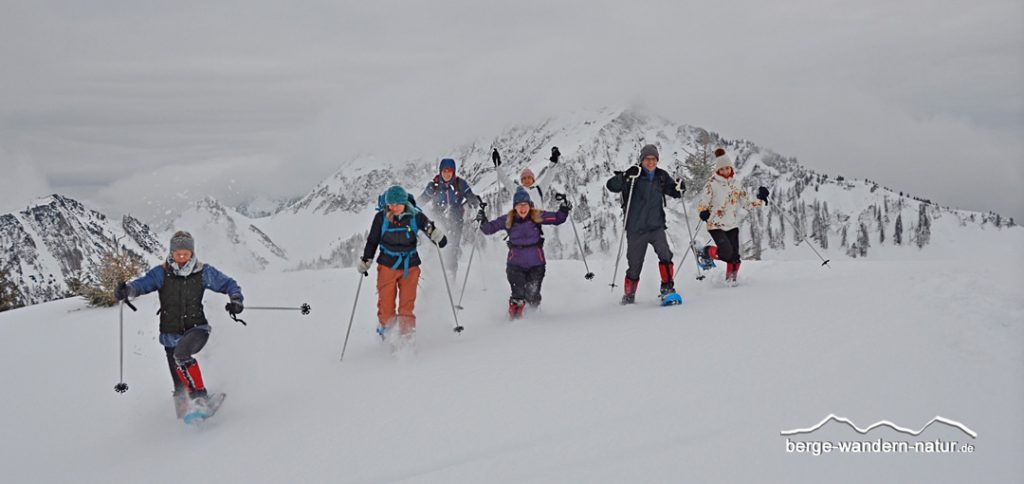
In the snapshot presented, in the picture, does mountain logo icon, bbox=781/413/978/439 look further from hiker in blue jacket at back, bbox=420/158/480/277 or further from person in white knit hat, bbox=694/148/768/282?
hiker in blue jacket at back, bbox=420/158/480/277

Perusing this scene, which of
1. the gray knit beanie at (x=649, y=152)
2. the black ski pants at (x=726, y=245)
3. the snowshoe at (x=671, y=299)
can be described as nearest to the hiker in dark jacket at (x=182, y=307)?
the snowshoe at (x=671, y=299)

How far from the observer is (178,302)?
6.31 metres

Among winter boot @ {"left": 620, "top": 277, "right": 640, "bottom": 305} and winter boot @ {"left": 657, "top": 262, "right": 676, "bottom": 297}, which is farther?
winter boot @ {"left": 620, "top": 277, "right": 640, "bottom": 305}

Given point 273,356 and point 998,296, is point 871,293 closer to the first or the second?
point 998,296

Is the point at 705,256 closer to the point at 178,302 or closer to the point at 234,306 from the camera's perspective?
the point at 234,306

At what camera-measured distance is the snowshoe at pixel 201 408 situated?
5.94 m

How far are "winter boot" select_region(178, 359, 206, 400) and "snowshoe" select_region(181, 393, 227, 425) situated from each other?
52 millimetres

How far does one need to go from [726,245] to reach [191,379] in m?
7.36

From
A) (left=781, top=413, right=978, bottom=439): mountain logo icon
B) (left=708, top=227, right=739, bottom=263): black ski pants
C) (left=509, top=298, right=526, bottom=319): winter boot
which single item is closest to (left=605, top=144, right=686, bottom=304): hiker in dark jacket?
(left=708, top=227, right=739, bottom=263): black ski pants

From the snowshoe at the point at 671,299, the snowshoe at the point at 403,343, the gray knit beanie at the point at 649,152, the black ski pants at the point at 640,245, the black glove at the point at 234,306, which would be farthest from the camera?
the gray knit beanie at the point at 649,152

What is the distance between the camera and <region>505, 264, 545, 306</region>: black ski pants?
8.55 metres

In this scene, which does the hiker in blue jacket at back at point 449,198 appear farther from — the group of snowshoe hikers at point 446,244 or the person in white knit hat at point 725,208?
the person in white knit hat at point 725,208

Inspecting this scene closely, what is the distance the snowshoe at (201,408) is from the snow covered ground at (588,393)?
0.13 m

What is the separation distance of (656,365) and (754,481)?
1.95 metres
